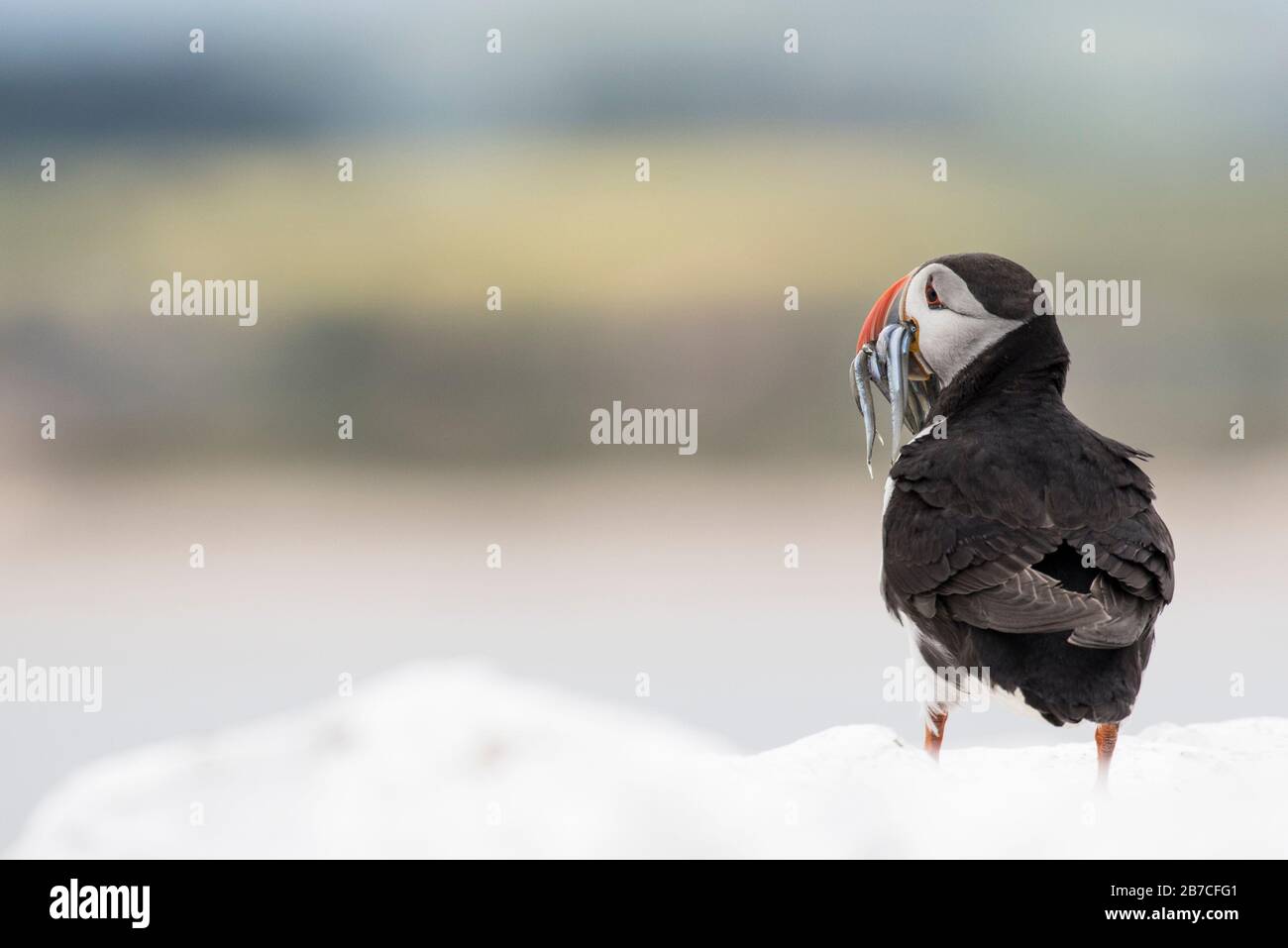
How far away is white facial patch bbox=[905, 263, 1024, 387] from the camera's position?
3805 millimetres

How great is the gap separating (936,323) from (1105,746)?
1103 mm

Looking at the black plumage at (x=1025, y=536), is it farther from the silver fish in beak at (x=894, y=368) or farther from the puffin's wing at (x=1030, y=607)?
the silver fish in beak at (x=894, y=368)

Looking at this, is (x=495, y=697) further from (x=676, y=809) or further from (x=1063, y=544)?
(x=1063, y=544)

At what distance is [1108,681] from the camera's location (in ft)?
10.5

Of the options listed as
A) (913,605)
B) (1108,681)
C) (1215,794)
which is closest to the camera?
(1108,681)

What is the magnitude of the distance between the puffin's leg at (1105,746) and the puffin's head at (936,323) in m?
0.86

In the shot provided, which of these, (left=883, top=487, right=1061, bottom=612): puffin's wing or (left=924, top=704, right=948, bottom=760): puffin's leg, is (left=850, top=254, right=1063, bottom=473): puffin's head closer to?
(left=883, top=487, right=1061, bottom=612): puffin's wing

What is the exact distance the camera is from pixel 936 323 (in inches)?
152

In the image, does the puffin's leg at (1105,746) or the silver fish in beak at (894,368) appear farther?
the silver fish in beak at (894,368)

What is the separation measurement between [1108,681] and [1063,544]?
1.07ft

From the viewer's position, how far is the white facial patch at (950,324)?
380 centimetres

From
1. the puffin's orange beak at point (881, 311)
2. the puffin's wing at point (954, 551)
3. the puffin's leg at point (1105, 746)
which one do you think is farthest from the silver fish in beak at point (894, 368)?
the puffin's leg at point (1105, 746)

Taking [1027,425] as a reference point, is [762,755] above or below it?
below

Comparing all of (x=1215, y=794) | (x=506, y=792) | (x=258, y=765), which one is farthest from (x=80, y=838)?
(x=1215, y=794)
